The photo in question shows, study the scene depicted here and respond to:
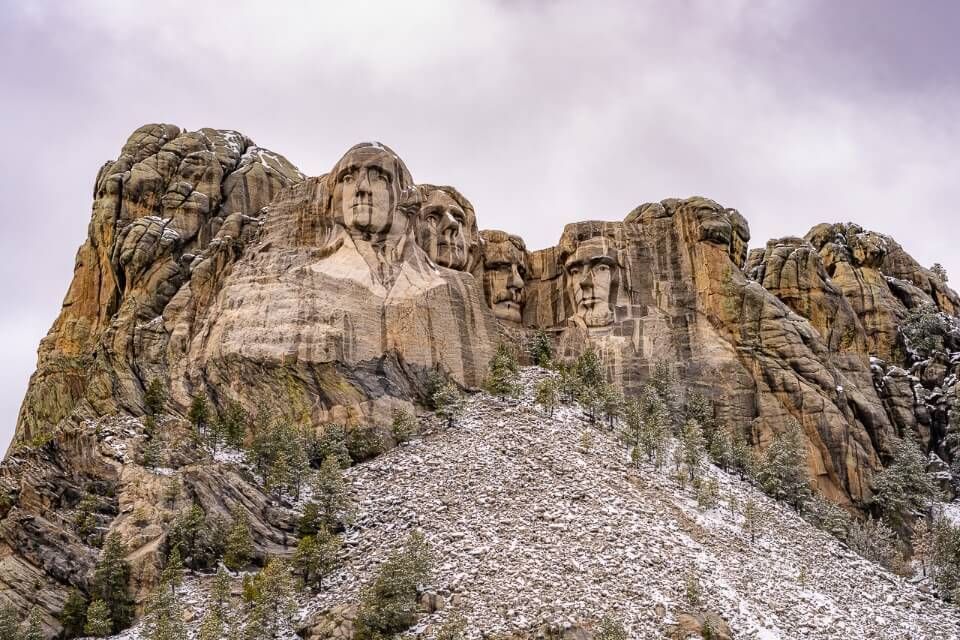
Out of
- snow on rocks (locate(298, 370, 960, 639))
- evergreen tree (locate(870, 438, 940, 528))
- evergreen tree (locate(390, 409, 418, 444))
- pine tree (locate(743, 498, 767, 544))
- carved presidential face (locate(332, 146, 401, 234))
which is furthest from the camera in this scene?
carved presidential face (locate(332, 146, 401, 234))

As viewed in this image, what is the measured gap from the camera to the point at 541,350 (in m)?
81.6

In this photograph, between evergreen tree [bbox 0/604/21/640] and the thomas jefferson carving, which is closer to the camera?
evergreen tree [bbox 0/604/21/640]

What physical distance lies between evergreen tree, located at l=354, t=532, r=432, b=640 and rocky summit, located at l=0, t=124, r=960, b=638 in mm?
997

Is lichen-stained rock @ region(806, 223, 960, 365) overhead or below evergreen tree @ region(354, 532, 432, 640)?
overhead

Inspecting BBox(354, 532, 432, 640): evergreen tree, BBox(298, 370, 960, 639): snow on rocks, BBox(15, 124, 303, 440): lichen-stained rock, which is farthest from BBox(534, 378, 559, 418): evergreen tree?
BBox(15, 124, 303, 440): lichen-stained rock

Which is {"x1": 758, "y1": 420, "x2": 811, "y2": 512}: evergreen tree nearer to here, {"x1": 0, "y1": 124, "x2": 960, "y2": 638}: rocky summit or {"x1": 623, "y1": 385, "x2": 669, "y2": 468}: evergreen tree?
{"x1": 0, "y1": 124, "x2": 960, "y2": 638}: rocky summit

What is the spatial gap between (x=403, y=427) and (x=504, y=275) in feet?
67.5

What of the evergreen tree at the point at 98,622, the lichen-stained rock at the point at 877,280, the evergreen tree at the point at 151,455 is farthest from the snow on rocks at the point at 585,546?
the lichen-stained rock at the point at 877,280

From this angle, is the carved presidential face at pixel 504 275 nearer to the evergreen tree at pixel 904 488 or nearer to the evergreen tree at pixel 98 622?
the evergreen tree at pixel 904 488

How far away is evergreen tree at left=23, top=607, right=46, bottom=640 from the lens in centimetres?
5334

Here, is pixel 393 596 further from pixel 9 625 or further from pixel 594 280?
pixel 594 280

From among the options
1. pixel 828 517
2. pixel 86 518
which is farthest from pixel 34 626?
pixel 828 517

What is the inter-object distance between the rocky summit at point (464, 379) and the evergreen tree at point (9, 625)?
167cm

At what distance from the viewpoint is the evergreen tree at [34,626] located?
53.3 m
